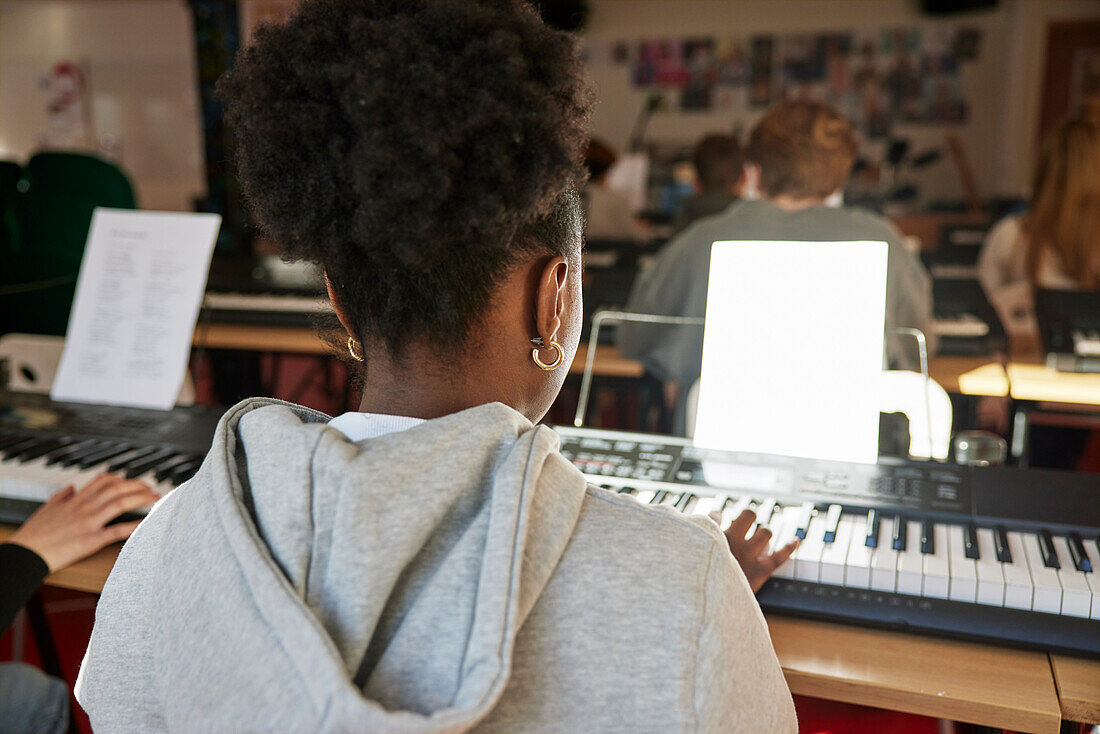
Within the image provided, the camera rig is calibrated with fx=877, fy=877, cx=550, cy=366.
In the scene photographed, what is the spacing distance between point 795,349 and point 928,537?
12.7 inches

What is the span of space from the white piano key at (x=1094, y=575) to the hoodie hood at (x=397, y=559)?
676mm

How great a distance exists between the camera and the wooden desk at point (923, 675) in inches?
35.4

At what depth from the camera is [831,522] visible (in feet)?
3.74

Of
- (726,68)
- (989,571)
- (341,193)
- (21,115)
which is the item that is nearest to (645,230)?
(726,68)

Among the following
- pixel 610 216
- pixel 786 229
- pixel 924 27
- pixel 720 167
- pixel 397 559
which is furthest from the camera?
pixel 924 27

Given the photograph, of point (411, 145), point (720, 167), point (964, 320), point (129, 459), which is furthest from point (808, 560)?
point (720, 167)

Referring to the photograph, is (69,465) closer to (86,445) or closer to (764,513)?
(86,445)

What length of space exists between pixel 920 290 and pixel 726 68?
516 cm

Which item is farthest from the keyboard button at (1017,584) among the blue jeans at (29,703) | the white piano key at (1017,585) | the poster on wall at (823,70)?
the poster on wall at (823,70)

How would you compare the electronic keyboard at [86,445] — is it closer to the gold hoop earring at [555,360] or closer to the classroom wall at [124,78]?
the gold hoop earring at [555,360]

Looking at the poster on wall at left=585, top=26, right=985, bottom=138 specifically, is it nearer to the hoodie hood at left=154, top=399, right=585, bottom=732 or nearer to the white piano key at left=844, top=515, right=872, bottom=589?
the white piano key at left=844, top=515, right=872, bottom=589

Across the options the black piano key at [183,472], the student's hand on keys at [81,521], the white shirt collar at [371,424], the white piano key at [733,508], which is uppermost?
the white shirt collar at [371,424]

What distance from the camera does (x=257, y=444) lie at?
25.9 inches

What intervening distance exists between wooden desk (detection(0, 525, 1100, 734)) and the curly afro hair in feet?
1.90
